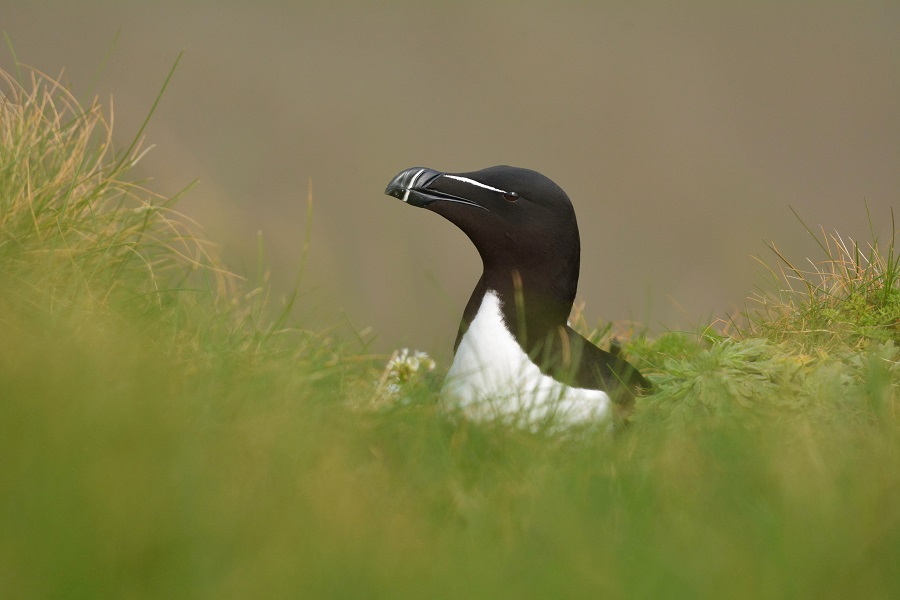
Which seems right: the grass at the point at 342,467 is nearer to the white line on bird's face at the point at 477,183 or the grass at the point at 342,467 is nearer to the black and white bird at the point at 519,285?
the black and white bird at the point at 519,285

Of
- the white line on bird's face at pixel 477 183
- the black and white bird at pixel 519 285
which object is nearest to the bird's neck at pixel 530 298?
the black and white bird at pixel 519 285

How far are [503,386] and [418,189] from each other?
3.34ft

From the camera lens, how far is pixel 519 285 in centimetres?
414

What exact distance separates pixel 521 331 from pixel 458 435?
0.88m

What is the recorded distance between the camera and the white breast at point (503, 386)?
11.4ft

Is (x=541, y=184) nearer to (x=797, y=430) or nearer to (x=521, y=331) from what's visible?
(x=521, y=331)

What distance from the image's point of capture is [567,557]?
7.38 feet

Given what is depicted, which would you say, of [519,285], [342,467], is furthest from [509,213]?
[342,467]

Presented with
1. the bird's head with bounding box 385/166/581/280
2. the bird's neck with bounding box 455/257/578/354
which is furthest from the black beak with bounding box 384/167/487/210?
the bird's neck with bounding box 455/257/578/354

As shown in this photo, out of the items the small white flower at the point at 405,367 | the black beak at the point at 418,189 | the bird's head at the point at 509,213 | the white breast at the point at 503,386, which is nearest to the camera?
the white breast at the point at 503,386

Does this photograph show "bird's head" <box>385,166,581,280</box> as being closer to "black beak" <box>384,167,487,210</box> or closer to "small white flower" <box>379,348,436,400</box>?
"black beak" <box>384,167,487,210</box>

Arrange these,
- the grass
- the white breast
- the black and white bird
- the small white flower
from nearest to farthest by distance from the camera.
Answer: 1. the grass
2. the white breast
3. the black and white bird
4. the small white flower

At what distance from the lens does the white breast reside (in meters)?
3.47

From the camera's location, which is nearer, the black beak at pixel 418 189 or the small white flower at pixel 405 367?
the black beak at pixel 418 189
